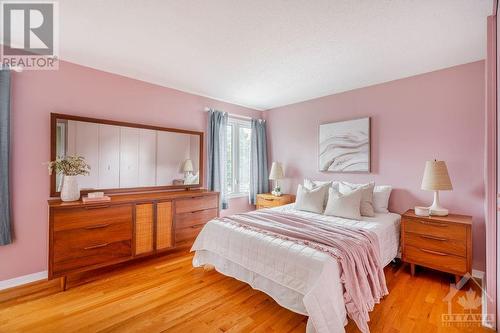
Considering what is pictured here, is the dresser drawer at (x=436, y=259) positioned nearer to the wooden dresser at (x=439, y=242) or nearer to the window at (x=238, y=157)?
the wooden dresser at (x=439, y=242)

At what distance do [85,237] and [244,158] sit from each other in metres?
2.88

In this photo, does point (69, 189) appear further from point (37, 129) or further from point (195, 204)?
point (195, 204)

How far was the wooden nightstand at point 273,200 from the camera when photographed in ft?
13.4

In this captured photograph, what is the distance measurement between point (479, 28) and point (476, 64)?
31.4 inches

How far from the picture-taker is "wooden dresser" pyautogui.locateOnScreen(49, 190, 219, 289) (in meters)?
2.27

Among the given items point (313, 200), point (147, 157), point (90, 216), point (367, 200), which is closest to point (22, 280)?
point (90, 216)

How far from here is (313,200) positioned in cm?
317

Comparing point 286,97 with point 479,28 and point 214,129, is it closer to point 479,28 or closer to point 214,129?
point 214,129

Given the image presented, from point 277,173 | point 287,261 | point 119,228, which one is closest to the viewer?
point 287,261

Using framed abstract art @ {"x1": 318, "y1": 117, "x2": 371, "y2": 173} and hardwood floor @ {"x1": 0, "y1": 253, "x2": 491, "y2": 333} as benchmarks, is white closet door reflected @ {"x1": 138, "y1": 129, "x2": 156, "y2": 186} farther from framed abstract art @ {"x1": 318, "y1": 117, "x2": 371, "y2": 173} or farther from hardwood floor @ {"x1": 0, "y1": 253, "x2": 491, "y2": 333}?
framed abstract art @ {"x1": 318, "y1": 117, "x2": 371, "y2": 173}

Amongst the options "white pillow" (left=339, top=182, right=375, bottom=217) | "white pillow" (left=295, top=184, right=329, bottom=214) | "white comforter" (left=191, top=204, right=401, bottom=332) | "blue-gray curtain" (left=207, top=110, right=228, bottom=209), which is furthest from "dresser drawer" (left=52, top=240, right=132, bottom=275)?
"white pillow" (left=339, top=182, right=375, bottom=217)

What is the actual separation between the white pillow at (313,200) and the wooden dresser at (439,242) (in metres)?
0.94

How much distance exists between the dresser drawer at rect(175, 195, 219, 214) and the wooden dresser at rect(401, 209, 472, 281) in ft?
8.04

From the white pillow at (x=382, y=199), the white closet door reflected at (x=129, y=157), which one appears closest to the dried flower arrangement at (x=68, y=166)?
the white closet door reflected at (x=129, y=157)
